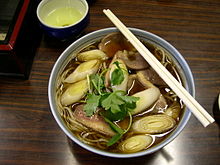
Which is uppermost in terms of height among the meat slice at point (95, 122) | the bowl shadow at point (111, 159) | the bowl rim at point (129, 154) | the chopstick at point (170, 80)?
the chopstick at point (170, 80)

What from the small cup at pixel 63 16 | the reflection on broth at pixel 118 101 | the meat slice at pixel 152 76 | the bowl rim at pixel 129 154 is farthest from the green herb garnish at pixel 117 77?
the small cup at pixel 63 16

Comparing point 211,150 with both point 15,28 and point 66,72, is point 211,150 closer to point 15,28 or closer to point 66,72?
point 66,72

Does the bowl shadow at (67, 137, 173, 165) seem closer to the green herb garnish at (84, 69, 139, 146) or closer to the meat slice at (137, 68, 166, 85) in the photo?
the green herb garnish at (84, 69, 139, 146)

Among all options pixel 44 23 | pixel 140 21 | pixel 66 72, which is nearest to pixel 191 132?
pixel 66 72

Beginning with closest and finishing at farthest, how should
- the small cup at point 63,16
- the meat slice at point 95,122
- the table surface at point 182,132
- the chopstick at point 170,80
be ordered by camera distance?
the chopstick at point 170,80
the meat slice at point 95,122
the table surface at point 182,132
the small cup at point 63,16

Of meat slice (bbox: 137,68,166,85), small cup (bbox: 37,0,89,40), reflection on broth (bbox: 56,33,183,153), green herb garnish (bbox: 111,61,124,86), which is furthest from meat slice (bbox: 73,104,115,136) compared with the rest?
small cup (bbox: 37,0,89,40)

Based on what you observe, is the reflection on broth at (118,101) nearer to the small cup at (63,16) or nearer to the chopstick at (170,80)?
the chopstick at (170,80)

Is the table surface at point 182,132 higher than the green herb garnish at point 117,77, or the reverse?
the green herb garnish at point 117,77
